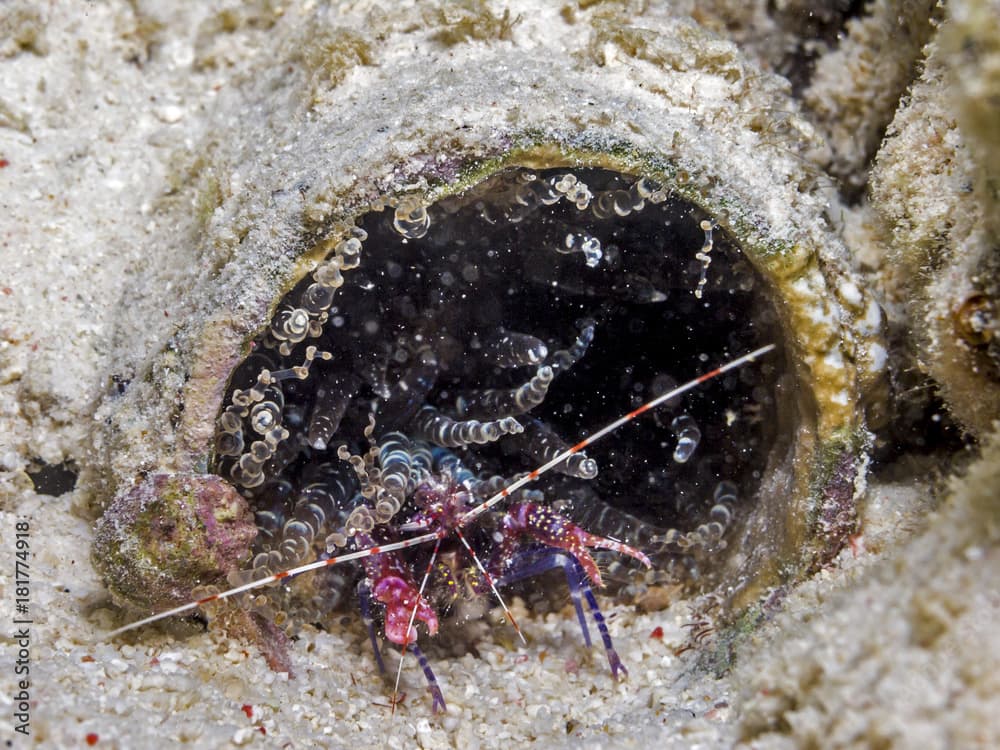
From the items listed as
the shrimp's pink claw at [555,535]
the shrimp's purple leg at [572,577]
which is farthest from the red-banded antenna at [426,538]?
the shrimp's purple leg at [572,577]

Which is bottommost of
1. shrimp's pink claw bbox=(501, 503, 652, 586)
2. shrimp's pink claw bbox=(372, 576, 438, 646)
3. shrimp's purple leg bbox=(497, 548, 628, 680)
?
shrimp's pink claw bbox=(372, 576, 438, 646)

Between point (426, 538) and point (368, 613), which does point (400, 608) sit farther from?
point (426, 538)

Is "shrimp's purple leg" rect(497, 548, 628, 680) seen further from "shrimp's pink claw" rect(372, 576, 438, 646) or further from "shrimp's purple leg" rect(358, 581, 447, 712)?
"shrimp's purple leg" rect(358, 581, 447, 712)

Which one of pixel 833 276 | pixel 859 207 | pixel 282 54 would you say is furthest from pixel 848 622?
pixel 282 54

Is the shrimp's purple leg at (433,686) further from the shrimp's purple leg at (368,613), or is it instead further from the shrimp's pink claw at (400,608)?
the shrimp's purple leg at (368,613)

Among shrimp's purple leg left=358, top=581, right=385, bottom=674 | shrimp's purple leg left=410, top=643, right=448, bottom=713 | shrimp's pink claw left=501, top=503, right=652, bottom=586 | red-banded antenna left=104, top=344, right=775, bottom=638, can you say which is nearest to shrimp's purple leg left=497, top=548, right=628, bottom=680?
shrimp's pink claw left=501, top=503, right=652, bottom=586

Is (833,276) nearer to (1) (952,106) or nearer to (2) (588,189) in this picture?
(1) (952,106)
